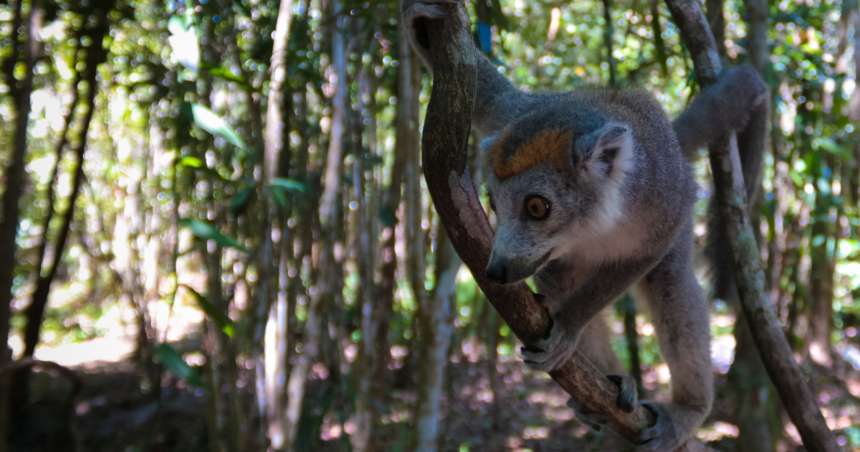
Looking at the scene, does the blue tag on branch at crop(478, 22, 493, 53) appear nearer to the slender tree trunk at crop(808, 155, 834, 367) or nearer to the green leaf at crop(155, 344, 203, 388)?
the green leaf at crop(155, 344, 203, 388)

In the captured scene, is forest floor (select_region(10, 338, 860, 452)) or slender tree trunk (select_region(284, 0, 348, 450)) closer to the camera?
slender tree trunk (select_region(284, 0, 348, 450))

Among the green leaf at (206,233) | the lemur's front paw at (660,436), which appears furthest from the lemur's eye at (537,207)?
the lemur's front paw at (660,436)

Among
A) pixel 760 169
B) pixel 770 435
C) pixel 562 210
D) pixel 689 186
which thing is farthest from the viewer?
pixel 770 435

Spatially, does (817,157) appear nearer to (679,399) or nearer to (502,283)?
(679,399)

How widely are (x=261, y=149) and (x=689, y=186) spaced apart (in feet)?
8.91

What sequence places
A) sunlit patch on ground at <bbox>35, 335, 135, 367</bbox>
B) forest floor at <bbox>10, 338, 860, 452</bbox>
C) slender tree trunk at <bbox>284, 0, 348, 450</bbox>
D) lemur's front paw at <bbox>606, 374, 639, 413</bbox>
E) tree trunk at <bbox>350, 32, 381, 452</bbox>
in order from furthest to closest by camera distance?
1. sunlit patch on ground at <bbox>35, 335, 135, 367</bbox>
2. forest floor at <bbox>10, 338, 860, 452</bbox>
3. tree trunk at <bbox>350, 32, 381, 452</bbox>
4. slender tree trunk at <bbox>284, 0, 348, 450</bbox>
5. lemur's front paw at <bbox>606, 374, 639, 413</bbox>

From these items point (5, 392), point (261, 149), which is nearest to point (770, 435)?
point (261, 149)

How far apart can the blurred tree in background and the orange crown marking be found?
1.05m

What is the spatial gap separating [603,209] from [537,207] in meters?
0.35

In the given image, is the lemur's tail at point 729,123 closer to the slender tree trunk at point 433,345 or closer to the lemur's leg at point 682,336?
the lemur's leg at point 682,336

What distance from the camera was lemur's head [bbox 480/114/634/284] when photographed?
2.06m

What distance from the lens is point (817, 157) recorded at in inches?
179

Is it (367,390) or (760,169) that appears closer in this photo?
(760,169)

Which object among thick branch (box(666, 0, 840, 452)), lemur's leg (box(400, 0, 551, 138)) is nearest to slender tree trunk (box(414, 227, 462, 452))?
lemur's leg (box(400, 0, 551, 138))
